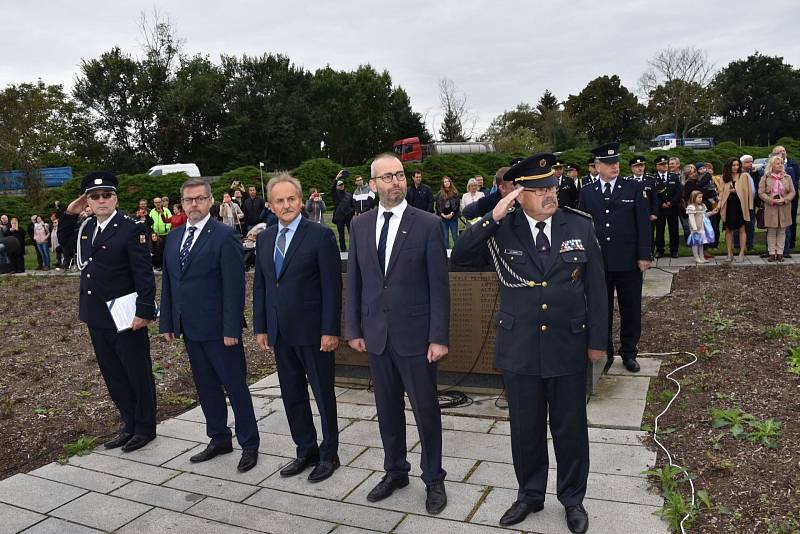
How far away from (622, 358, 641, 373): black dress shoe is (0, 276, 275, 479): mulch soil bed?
3721 mm

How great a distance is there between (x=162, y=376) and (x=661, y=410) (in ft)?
16.6

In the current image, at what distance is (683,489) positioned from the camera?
3.81m

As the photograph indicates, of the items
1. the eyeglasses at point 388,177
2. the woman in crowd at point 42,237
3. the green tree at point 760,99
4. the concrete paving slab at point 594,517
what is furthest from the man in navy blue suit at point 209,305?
the green tree at point 760,99

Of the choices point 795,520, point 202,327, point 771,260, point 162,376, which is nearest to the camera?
point 795,520

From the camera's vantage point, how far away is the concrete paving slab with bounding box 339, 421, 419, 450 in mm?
4863

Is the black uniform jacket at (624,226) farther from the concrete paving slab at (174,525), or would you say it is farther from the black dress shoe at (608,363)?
the concrete paving slab at (174,525)

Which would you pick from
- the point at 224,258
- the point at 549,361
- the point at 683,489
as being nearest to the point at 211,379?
the point at 224,258

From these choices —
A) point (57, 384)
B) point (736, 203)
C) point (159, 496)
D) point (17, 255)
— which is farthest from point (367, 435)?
point (17, 255)

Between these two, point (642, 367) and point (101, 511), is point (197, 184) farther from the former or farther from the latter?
point (642, 367)

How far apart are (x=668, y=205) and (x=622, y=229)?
720 cm

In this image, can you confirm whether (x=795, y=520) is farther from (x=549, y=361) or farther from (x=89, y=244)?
(x=89, y=244)

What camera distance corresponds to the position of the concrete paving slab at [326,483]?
13.4 ft

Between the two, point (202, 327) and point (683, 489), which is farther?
point (202, 327)

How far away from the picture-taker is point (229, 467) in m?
4.58
